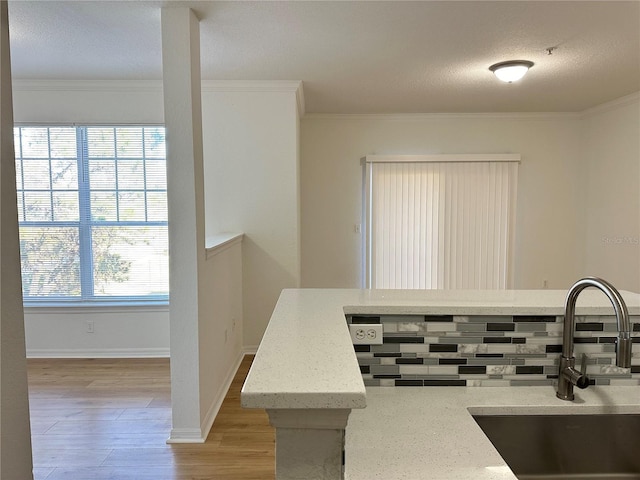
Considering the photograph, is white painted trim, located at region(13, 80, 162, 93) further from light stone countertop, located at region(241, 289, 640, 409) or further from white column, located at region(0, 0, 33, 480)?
light stone countertop, located at region(241, 289, 640, 409)

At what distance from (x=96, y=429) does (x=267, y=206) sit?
216cm

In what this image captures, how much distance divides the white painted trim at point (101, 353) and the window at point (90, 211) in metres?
0.48

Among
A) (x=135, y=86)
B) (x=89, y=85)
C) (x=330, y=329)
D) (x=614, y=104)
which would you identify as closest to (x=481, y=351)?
(x=330, y=329)

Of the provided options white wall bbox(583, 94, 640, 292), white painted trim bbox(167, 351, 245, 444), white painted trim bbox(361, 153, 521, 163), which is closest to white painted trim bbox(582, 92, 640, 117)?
white wall bbox(583, 94, 640, 292)

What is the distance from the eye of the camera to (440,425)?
922mm

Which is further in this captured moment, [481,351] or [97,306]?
[97,306]

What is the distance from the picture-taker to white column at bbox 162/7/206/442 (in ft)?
7.47

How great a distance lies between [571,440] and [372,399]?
0.51m

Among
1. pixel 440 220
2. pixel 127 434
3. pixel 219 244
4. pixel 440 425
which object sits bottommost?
pixel 127 434

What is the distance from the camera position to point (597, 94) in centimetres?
408

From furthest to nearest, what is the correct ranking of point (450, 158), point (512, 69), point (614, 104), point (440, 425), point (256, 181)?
point (450, 158)
point (614, 104)
point (256, 181)
point (512, 69)
point (440, 425)

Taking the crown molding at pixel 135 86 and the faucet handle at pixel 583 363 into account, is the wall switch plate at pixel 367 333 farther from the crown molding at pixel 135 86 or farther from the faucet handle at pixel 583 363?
the crown molding at pixel 135 86

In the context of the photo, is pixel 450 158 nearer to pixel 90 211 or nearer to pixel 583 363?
pixel 90 211

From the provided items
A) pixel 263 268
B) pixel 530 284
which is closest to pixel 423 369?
pixel 263 268
